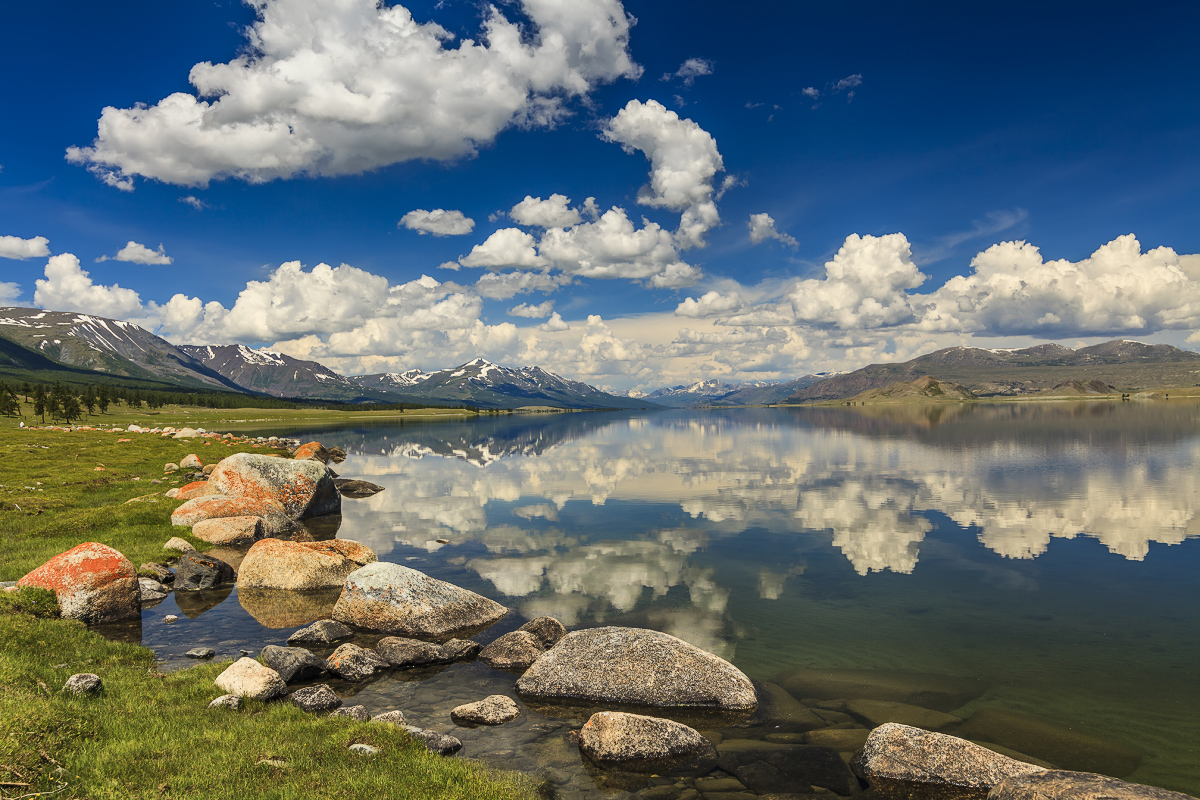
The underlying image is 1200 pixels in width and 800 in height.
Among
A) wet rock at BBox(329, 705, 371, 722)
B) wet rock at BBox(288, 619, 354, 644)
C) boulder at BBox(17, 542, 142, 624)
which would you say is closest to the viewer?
wet rock at BBox(329, 705, 371, 722)

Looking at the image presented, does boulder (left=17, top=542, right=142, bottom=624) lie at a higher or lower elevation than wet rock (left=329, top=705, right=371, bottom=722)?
higher

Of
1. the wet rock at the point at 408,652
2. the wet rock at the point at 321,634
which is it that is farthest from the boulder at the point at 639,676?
the wet rock at the point at 321,634

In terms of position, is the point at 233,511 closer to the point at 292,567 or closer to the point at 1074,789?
the point at 292,567

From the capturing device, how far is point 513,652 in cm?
1898

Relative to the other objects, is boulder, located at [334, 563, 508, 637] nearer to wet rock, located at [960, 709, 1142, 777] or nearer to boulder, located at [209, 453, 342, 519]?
wet rock, located at [960, 709, 1142, 777]

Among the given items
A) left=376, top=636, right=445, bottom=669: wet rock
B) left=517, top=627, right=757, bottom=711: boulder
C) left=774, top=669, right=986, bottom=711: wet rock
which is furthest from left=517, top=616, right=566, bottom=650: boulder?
left=774, top=669, right=986, bottom=711: wet rock

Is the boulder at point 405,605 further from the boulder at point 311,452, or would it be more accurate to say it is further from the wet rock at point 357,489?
the boulder at point 311,452

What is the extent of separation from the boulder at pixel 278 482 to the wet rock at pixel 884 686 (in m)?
37.2

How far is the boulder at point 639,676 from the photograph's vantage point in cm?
1636

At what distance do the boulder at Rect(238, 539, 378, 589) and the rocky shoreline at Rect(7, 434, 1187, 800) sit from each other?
0.10m

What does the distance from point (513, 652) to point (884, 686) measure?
11593mm

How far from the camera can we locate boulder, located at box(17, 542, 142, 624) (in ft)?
64.4

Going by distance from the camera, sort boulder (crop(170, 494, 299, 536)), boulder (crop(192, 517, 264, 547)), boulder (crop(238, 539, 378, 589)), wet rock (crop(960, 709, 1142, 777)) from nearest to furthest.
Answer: wet rock (crop(960, 709, 1142, 777))
boulder (crop(238, 539, 378, 589))
boulder (crop(192, 517, 264, 547))
boulder (crop(170, 494, 299, 536))

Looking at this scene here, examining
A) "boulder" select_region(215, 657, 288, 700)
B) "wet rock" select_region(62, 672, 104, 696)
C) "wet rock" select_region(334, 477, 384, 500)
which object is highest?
"wet rock" select_region(62, 672, 104, 696)
